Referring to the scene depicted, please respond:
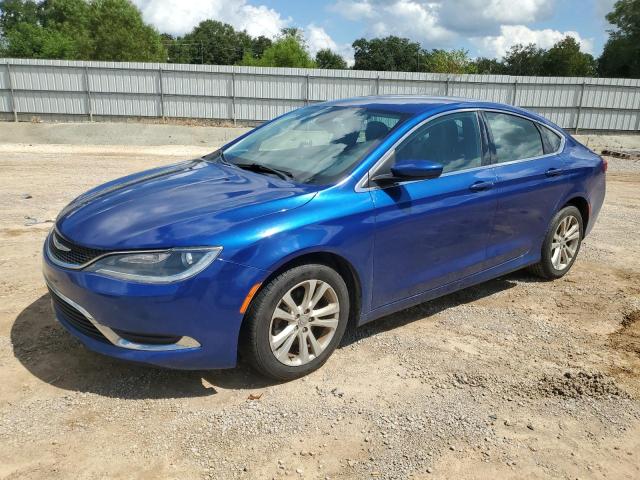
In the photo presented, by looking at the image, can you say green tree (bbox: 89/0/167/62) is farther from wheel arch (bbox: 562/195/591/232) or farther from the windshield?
wheel arch (bbox: 562/195/591/232)

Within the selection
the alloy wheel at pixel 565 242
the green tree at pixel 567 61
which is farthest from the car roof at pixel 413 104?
the green tree at pixel 567 61

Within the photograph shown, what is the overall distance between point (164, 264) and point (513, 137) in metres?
3.21

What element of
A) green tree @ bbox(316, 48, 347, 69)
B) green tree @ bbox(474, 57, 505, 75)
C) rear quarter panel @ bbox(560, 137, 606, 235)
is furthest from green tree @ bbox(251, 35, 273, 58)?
rear quarter panel @ bbox(560, 137, 606, 235)

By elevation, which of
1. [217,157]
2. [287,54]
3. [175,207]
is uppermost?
[287,54]

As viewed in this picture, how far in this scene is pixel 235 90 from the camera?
23594mm

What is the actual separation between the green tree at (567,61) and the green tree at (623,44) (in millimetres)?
10395

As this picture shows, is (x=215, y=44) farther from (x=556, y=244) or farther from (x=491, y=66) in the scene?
(x=556, y=244)

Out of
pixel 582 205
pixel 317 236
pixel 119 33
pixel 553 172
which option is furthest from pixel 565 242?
pixel 119 33

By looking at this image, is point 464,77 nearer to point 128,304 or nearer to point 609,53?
point 128,304

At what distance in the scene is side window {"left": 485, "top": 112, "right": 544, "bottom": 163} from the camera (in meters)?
4.48

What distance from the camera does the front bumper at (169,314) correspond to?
2.84m

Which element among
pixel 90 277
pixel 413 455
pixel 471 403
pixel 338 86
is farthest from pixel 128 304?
pixel 338 86

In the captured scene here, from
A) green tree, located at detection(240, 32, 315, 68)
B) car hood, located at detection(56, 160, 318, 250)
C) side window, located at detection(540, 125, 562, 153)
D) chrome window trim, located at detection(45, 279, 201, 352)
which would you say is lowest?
chrome window trim, located at detection(45, 279, 201, 352)

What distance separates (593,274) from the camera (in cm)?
559
